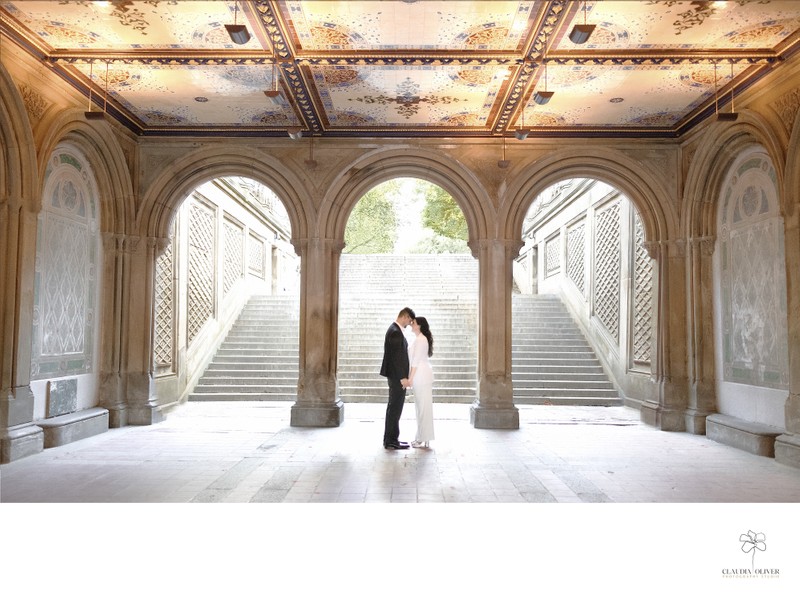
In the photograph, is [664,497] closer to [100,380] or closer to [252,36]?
[252,36]

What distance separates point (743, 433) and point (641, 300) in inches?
145

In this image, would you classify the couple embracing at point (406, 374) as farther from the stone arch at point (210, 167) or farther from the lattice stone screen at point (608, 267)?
the lattice stone screen at point (608, 267)

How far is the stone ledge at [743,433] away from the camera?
6.70 m

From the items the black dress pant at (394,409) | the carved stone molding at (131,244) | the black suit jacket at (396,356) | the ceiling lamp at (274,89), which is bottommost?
the black dress pant at (394,409)

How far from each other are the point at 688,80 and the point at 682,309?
3.26 meters

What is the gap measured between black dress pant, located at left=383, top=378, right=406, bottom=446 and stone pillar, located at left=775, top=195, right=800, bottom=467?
399cm

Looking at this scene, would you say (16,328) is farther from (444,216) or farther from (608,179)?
(444,216)

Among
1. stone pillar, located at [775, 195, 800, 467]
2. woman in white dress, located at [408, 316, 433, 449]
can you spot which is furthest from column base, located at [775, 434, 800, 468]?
woman in white dress, located at [408, 316, 433, 449]

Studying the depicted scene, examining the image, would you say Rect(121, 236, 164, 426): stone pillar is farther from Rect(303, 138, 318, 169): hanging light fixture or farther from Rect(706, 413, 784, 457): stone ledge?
Rect(706, 413, 784, 457): stone ledge

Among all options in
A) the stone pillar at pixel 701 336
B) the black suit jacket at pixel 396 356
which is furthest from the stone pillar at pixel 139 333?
the stone pillar at pixel 701 336

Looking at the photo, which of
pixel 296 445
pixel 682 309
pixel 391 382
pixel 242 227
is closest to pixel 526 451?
pixel 391 382

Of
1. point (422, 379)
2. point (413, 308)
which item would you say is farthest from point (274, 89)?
point (413, 308)

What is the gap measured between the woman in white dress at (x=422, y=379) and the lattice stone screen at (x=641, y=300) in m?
4.66

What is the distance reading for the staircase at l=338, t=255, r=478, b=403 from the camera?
11273mm
